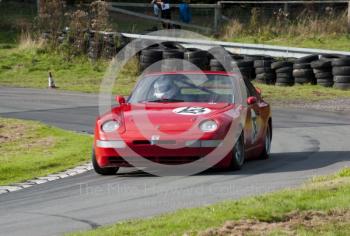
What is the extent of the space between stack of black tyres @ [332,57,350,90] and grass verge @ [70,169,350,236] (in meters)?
16.7

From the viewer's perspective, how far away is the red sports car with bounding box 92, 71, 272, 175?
12406 millimetres

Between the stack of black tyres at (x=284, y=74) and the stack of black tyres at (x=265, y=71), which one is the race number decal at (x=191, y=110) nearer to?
the stack of black tyres at (x=284, y=74)

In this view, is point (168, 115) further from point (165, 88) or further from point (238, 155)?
point (165, 88)

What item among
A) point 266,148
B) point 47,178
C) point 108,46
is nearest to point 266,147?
point 266,148

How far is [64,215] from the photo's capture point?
31.8 ft

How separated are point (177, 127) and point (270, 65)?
1576 centimetres

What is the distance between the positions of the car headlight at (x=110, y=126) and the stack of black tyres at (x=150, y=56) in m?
16.8

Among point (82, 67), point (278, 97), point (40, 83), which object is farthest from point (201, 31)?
point (278, 97)

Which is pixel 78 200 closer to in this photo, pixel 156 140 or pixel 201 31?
pixel 156 140

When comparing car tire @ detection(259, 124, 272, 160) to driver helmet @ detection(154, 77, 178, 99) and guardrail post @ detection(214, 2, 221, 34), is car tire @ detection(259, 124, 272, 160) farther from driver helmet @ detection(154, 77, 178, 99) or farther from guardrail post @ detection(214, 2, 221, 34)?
guardrail post @ detection(214, 2, 221, 34)

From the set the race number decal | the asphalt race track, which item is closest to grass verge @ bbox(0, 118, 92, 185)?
the asphalt race track

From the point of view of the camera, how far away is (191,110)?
42.4 feet

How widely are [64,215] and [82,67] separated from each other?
23.2m

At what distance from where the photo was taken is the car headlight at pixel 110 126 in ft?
41.6
